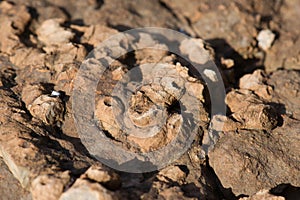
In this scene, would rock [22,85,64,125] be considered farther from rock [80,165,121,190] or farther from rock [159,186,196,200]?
rock [159,186,196,200]

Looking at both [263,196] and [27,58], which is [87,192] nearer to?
[263,196]

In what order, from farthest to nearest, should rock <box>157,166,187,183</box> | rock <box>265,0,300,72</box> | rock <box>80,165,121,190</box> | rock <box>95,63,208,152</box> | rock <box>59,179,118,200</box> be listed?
rock <box>265,0,300,72</box>
rock <box>95,63,208,152</box>
rock <box>157,166,187,183</box>
rock <box>80,165,121,190</box>
rock <box>59,179,118,200</box>

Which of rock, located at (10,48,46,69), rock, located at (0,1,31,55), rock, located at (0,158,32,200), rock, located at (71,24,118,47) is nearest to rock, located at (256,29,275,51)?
rock, located at (71,24,118,47)

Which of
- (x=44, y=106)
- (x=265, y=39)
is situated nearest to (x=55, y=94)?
(x=44, y=106)

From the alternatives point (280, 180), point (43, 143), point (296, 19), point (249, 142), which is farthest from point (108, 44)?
point (296, 19)

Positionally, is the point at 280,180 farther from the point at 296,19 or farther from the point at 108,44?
the point at 296,19

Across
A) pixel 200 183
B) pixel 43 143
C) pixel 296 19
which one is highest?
pixel 296 19
